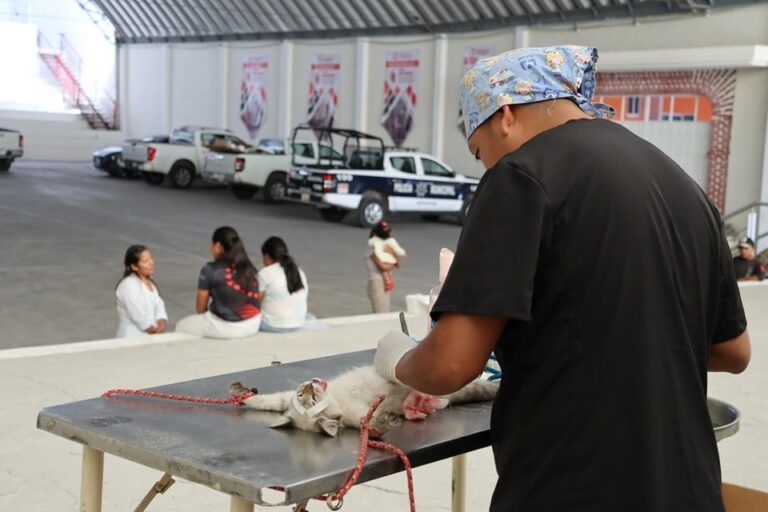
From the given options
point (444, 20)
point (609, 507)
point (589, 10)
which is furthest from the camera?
point (444, 20)

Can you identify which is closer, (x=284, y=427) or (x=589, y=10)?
(x=284, y=427)

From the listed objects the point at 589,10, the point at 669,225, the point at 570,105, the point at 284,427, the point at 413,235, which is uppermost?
the point at 589,10

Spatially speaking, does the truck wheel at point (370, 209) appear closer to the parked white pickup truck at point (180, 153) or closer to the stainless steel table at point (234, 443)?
the parked white pickup truck at point (180, 153)

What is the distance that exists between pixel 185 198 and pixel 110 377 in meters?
19.2

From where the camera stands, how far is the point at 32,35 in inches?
1547

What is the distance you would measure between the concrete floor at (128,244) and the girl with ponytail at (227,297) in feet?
7.23

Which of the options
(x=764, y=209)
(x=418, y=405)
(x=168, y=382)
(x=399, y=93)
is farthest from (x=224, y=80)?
(x=418, y=405)

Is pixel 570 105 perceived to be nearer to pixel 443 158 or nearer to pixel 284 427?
pixel 284 427

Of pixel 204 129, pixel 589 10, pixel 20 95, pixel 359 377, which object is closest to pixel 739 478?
pixel 359 377

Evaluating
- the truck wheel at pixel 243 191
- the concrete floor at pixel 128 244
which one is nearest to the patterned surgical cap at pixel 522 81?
the concrete floor at pixel 128 244

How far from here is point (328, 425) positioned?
99.2 inches

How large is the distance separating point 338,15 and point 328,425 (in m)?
28.6

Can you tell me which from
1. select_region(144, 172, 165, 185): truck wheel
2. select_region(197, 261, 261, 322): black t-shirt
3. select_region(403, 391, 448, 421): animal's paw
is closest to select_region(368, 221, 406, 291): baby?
select_region(197, 261, 261, 322): black t-shirt

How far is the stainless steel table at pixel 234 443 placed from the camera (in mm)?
→ 2252
